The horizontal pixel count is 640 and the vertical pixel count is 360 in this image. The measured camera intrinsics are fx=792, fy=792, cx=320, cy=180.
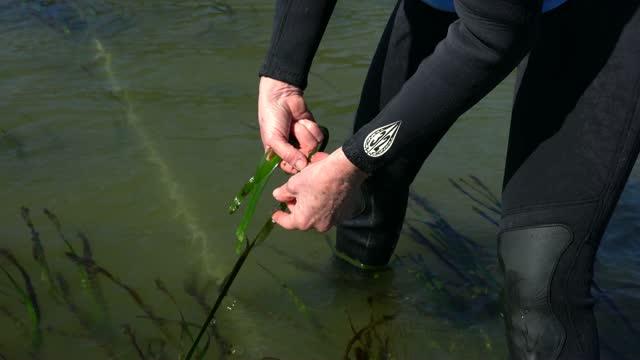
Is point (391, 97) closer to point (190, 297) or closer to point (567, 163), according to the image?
point (567, 163)

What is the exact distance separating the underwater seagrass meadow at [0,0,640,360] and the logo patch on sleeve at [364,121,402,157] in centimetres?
96

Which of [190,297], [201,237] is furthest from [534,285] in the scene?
[201,237]

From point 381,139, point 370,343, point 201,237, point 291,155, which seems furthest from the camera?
point 201,237

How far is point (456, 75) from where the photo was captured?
1829 mm

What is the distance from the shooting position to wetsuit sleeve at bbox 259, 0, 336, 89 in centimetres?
231

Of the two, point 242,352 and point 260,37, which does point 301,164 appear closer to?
point 242,352

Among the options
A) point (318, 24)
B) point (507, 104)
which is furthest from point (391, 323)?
point (507, 104)

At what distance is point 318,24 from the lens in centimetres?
234

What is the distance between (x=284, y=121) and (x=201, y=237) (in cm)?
128

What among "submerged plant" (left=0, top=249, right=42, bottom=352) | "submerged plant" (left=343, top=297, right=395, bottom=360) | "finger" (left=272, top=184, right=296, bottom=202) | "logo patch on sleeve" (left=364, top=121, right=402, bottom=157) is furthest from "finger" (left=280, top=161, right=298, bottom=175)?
"submerged plant" (left=0, top=249, right=42, bottom=352)

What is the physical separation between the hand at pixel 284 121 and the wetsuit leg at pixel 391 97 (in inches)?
12.5

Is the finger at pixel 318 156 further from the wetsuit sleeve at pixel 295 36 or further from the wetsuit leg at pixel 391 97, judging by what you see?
the wetsuit leg at pixel 391 97

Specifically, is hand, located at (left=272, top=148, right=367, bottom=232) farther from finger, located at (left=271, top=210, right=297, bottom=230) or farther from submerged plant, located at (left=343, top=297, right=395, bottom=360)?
submerged plant, located at (left=343, top=297, right=395, bottom=360)

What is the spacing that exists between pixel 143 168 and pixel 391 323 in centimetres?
168
